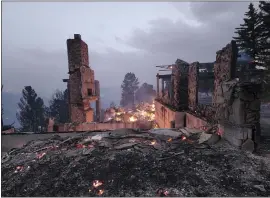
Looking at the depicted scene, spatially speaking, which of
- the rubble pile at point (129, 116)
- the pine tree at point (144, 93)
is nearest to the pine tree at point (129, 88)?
the pine tree at point (144, 93)

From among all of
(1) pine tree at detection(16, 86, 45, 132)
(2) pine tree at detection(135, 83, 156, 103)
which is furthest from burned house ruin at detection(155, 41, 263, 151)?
(2) pine tree at detection(135, 83, 156, 103)

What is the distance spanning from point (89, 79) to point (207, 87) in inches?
571

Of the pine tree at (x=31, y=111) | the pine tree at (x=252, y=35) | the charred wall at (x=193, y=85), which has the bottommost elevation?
the pine tree at (x=31, y=111)

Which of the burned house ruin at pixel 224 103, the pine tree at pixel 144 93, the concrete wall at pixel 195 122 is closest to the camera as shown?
the burned house ruin at pixel 224 103

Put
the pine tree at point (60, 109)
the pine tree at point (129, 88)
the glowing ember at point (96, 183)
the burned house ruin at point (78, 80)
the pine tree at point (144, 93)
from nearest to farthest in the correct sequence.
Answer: the glowing ember at point (96, 183)
the burned house ruin at point (78, 80)
the pine tree at point (60, 109)
the pine tree at point (144, 93)
the pine tree at point (129, 88)

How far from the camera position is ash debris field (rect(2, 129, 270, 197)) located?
4.15 meters

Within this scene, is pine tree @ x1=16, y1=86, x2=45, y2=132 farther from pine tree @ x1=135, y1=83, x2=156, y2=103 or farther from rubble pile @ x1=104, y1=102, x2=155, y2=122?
pine tree @ x1=135, y1=83, x2=156, y2=103

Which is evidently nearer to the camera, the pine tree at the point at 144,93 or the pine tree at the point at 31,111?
the pine tree at the point at 31,111

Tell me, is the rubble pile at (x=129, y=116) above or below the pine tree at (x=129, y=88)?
below

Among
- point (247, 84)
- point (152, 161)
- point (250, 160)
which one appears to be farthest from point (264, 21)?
point (152, 161)

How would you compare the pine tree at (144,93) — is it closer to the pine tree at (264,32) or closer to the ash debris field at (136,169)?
the pine tree at (264,32)

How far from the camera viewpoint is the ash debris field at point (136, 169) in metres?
4.15

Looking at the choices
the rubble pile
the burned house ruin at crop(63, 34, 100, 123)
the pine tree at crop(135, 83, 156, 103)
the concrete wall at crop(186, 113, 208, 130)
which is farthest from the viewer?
the pine tree at crop(135, 83, 156, 103)

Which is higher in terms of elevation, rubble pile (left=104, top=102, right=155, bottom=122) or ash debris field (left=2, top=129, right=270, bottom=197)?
ash debris field (left=2, top=129, right=270, bottom=197)
